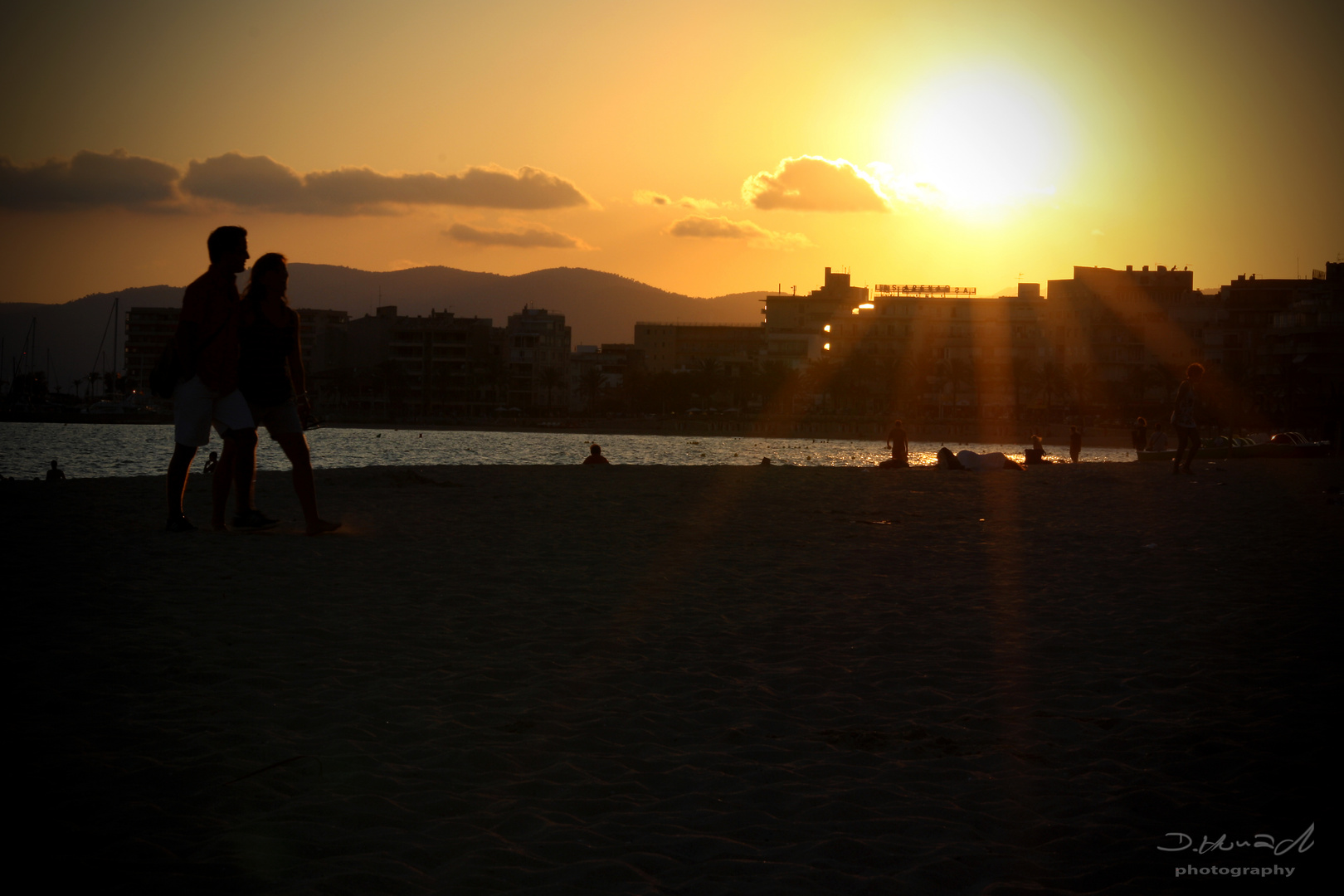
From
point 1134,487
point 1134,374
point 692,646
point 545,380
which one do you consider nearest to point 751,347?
point 545,380

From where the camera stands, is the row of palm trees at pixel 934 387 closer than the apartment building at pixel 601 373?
Yes

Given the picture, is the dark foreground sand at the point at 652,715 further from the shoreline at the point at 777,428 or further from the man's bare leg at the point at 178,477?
the shoreline at the point at 777,428

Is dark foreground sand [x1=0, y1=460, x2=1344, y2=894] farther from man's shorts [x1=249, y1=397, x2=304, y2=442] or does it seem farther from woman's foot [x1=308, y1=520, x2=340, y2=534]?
man's shorts [x1=249, y1=397, x2=304, y2=442]

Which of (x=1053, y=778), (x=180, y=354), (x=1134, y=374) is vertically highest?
(x=1134, y=374)

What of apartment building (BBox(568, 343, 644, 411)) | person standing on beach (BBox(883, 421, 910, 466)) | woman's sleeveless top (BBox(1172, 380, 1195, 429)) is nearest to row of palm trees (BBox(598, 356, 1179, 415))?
apartment building (BBox(568, 343, 644, 411))

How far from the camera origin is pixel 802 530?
33.8ft

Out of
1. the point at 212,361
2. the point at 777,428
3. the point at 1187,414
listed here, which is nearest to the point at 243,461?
the point at 212,361

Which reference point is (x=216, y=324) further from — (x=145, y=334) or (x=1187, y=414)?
(x=145, y=334)

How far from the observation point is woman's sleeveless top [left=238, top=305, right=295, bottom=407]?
7676mm

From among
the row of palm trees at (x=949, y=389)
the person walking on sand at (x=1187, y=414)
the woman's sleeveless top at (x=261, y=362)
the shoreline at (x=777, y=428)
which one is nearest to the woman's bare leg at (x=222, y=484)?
the woman's sleeveless top at (x=261, y=362)

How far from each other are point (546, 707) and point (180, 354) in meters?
4.88

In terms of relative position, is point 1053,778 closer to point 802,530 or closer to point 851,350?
point 802,530

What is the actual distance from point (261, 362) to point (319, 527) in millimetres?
1539

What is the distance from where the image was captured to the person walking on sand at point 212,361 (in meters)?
7.30
